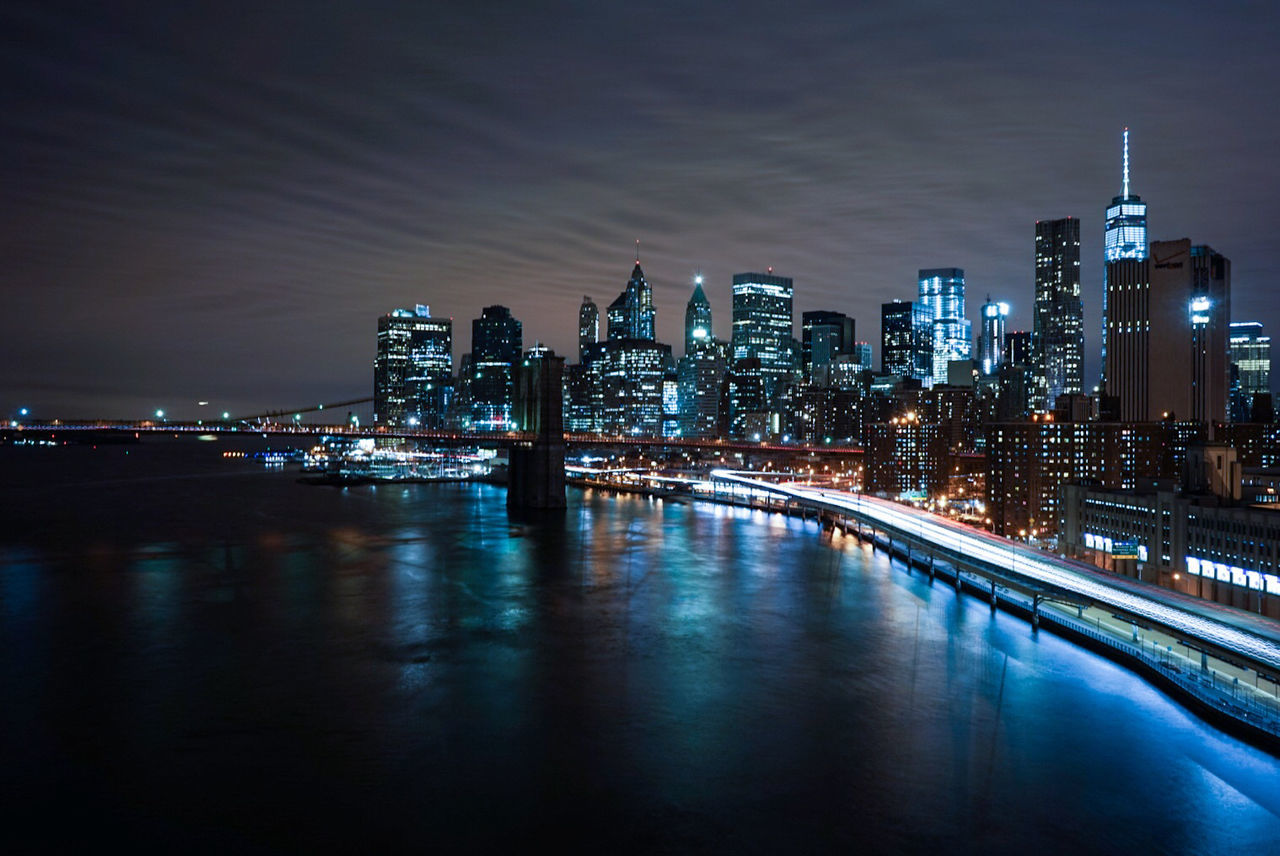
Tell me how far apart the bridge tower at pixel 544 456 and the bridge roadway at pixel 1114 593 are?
2697 cm

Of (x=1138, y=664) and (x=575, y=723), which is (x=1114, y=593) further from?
(x=575, y=723)

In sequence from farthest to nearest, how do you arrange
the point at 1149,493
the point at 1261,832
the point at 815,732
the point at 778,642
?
the point at 1149,493 < the point at 778,642 < the point at 815,732 < the point at 1261,832

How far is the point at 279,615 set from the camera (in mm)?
31516

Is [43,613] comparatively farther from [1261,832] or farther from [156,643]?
[1261,832]

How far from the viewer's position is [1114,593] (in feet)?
100.0

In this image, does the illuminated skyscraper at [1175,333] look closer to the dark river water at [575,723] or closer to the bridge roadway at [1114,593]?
the bridge roadway at [1114,593]

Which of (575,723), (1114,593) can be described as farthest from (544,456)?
(575,723)

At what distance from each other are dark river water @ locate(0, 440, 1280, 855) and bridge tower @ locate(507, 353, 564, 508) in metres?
31.8

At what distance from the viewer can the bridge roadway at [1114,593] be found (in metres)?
23.0

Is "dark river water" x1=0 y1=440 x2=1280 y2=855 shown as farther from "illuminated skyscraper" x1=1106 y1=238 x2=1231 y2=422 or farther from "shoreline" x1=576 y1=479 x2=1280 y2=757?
"illuminated skyscraper" x1=1106 y1=238 x2=1231 y2=422

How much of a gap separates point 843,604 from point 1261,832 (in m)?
19.2

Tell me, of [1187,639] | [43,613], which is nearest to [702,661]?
[1187,639]

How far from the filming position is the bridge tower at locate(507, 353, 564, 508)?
237ft

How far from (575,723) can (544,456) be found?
5175 centimetres
